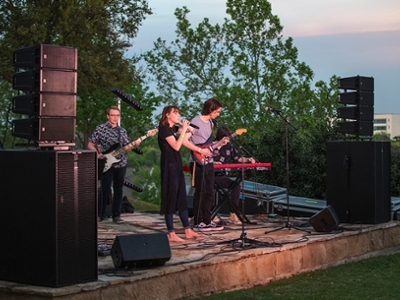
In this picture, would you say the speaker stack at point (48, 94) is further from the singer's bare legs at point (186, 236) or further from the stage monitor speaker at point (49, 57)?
the singer's bare legs at point (186, 236)

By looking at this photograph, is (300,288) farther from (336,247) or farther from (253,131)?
(253,131)

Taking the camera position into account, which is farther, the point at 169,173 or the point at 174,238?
the point at 174,238

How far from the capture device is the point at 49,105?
642 cm

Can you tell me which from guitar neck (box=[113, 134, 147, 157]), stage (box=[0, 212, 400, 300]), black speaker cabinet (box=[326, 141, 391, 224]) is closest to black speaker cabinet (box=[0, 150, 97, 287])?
stage (box=[0, 212, 400, 300])

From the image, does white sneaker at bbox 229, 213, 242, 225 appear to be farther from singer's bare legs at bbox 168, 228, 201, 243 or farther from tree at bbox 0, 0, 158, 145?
tree at bbox 0, 0, 158, 145

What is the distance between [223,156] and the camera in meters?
10.6

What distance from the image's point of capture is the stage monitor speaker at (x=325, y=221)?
32.2 ft

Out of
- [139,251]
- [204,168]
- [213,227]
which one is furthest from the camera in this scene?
[213,227]

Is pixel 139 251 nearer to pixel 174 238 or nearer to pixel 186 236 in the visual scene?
pixel 174 238

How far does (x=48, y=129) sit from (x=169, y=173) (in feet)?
8.31

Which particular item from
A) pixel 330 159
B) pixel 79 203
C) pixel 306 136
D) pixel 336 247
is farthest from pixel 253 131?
pixel 79 203

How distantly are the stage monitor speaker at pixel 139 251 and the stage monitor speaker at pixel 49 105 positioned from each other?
1.28 m

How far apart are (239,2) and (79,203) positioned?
17.7m

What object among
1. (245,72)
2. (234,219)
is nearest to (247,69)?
(245,72)
